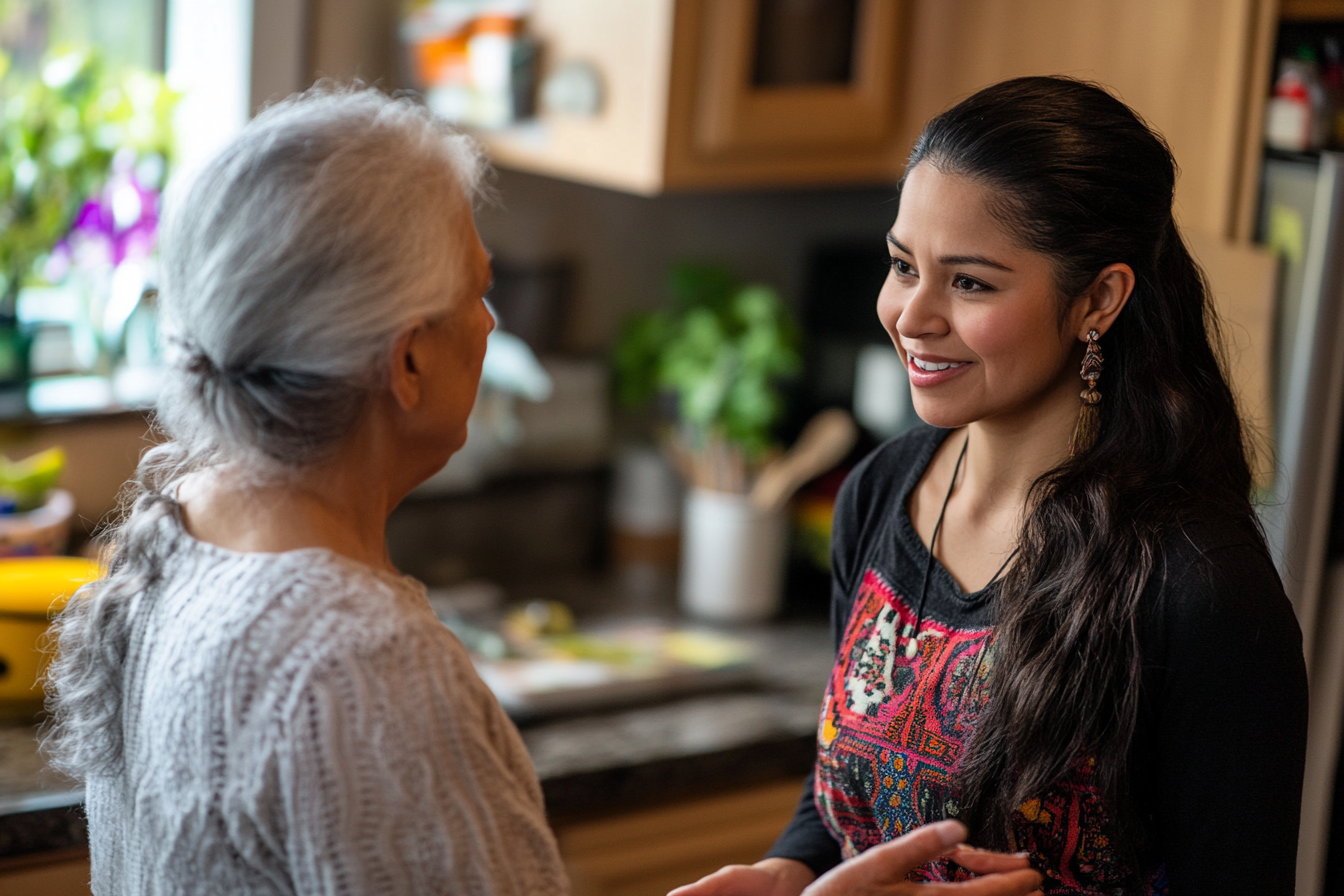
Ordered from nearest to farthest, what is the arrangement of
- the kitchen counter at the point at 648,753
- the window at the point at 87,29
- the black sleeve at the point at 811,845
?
the black sleeve at the point at 811,845, the kitchen counter at the point at 648,753, the window at the point at 87,29

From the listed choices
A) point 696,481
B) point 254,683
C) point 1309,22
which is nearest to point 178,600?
point 254,683

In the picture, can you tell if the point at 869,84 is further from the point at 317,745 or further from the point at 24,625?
the point at 317,745

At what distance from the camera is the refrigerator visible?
1699mm

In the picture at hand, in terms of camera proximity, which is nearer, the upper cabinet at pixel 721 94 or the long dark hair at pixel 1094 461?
the long dark hair at pixel 1094 461

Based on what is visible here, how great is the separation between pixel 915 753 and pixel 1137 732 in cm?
19

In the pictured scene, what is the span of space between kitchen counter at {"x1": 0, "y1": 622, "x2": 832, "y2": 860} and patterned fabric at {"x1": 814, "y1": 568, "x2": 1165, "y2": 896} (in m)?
0.50

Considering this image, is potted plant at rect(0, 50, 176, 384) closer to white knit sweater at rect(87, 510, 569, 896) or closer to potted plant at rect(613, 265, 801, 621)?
potted plant at rect(613, 265, 801, 621)

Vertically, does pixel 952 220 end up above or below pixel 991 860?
above

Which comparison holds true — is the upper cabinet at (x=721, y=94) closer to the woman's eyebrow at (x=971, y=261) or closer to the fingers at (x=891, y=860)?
the woman's eyebrow at (x=971, y=261)

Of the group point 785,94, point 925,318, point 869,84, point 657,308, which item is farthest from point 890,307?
point 657,308

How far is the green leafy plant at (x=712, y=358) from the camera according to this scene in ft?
7.35

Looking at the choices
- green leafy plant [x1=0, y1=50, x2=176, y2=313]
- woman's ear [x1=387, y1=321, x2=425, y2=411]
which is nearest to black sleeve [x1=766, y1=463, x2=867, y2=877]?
woman's ear [x1=387, y1=321, x2=425, y2=411]

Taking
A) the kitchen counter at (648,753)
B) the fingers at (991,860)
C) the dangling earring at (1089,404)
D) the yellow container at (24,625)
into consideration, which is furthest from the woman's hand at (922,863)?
the yellow container at (24,625)

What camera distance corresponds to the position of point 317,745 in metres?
0.76
